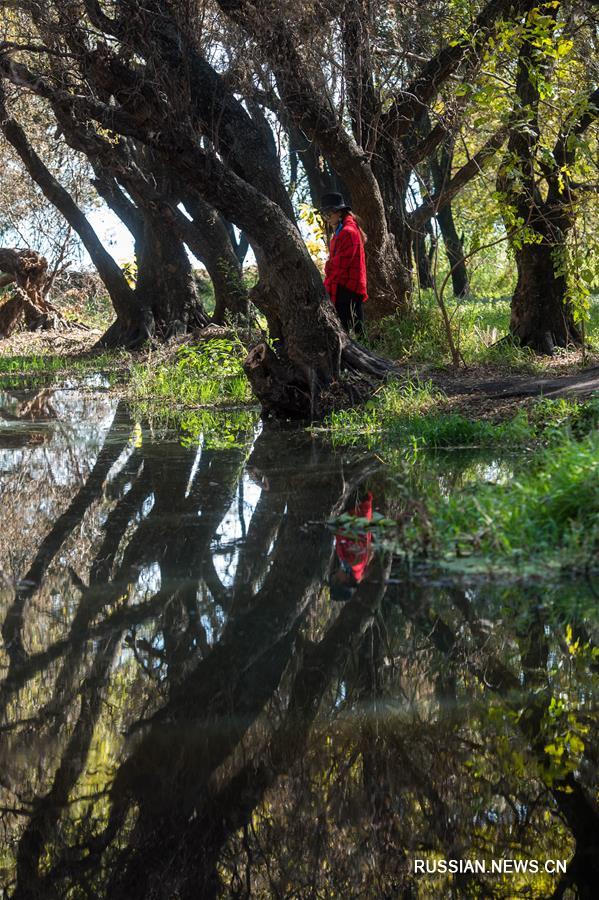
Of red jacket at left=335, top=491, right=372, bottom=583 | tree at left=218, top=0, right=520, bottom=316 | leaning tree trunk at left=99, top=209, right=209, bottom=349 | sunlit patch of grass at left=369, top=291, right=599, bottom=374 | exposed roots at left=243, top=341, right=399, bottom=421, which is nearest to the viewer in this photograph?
red jacket at left=335, top=491, right=372, bottom=583

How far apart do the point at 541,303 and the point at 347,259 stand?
339cm

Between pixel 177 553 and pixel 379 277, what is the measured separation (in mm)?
10656

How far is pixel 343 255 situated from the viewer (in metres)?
13.6

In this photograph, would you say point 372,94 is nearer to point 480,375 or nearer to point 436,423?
point 480,375

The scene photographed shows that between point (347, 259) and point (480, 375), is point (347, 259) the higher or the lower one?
the higher one

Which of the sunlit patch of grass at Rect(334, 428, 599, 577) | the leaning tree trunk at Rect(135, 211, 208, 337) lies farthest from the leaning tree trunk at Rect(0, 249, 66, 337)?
the sunlit patch of grass at Rect(334, 428, 599, 577)

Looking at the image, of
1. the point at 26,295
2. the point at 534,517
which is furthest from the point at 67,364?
the point at 534,517

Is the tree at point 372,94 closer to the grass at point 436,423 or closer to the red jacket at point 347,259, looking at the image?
the red jacket at point 347,259

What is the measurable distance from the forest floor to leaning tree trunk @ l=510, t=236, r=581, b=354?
490 mm

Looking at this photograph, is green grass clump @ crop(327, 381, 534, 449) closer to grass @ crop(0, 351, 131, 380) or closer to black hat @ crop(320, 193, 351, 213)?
black hat @ crop(320, 193, 351, 213)

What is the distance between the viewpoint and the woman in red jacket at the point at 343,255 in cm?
1355

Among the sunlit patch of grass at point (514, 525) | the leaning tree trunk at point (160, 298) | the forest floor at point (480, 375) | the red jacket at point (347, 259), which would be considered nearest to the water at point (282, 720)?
the sunlit patch of grass at point (514, 525)

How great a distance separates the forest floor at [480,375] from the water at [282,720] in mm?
4916

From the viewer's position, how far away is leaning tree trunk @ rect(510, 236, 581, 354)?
50.1ft
